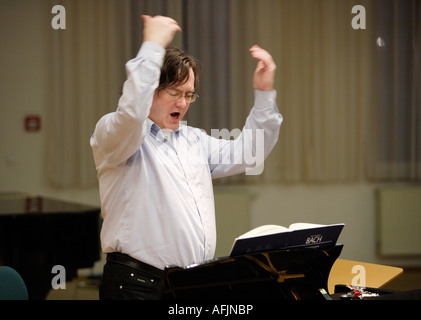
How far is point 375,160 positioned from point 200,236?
3789 mm

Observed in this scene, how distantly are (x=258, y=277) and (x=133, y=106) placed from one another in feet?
1.93

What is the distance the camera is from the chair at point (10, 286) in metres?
1.88

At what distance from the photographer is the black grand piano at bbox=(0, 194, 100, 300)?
3.52 meters

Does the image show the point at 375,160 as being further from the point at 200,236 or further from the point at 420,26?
the point at 200,236

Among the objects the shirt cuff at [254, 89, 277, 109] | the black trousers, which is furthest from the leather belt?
the shirt cuff at [254, 89, 277, 109]

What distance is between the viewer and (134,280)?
1.65 m

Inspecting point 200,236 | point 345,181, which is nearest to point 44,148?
point 345,181

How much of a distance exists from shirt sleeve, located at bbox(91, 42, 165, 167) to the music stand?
0.43m

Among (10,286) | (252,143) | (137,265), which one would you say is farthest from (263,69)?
(10,286)

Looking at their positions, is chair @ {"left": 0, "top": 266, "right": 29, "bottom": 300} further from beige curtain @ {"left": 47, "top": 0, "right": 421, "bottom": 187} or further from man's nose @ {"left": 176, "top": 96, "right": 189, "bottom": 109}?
beige curtain @ {"left": 47, "top": 0, "right": 421, "bottom": 187}

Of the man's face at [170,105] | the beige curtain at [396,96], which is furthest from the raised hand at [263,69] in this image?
the beige curtain at [396,96]

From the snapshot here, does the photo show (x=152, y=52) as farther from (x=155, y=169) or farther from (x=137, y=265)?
(x=137, y=265)

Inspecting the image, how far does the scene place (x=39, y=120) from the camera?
4977mm

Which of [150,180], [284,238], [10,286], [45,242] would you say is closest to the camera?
[284,238]
